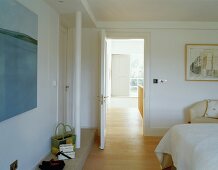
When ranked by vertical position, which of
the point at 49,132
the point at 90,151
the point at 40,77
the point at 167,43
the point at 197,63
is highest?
the point at 167,43

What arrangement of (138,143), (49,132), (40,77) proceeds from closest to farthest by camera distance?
1. (40,77)
2. (49,132)
3. (138,143)

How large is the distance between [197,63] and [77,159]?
315 cm

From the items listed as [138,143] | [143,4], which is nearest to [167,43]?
[143,4]

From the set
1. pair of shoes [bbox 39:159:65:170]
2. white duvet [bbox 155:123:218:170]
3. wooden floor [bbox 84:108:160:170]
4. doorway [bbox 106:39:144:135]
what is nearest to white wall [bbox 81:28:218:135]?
wooden floor [bbox 84:108:160:170]

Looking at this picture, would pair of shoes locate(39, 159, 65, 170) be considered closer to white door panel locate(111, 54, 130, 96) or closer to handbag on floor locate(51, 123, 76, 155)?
handbag on floor locate(51, 123, 76, 155)

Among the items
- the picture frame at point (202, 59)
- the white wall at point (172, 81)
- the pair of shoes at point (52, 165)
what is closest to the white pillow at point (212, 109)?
the white wall at point (172, 81)

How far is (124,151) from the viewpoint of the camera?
3.75m

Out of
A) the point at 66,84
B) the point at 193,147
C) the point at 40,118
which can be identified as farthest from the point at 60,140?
the point at 193,147

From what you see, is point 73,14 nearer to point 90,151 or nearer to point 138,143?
point 90,151

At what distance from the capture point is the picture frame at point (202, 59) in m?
4.64

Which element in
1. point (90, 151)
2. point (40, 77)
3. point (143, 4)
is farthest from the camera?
point (90, 151)

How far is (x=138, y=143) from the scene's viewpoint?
165 inches

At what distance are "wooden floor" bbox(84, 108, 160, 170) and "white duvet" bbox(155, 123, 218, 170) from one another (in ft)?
1.87

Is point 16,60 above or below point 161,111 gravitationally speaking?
above
